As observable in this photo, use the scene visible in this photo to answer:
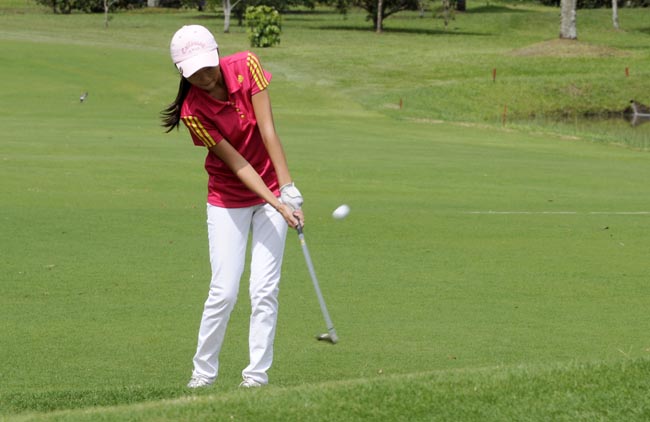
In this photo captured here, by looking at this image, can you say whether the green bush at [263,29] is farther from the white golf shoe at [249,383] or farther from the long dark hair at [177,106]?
the white golf shoe at [249,383]

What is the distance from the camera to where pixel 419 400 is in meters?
5.23

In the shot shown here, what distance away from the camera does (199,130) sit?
622 cm

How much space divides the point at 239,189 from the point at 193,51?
0.81 metres

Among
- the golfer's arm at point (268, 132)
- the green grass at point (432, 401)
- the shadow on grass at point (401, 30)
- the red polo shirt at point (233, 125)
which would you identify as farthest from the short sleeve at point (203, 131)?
the shadow on grass at point (401, 30)

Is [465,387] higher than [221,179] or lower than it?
lower

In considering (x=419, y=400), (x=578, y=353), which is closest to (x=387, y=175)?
(x=578, y=353)

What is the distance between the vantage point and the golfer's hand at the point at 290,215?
20.4 ft

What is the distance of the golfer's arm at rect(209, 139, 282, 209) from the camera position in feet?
20.2

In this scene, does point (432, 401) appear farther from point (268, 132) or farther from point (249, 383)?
point (268, 132)

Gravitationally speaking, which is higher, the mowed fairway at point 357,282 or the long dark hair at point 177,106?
the long dark hair at point 177,106

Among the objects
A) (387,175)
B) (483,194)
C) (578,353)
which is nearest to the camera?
(578,353)

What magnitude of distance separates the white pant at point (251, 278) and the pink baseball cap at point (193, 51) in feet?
2.76

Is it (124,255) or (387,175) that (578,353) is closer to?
(124,255)

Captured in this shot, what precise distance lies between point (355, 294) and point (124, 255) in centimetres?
251
